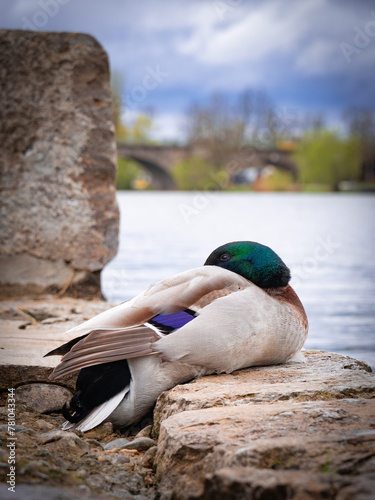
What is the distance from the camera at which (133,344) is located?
2.48 m

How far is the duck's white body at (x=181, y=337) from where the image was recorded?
249cm

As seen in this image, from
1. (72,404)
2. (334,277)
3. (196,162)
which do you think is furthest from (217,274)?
(196,162)

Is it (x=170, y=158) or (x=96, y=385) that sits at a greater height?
(x=96, y=385)

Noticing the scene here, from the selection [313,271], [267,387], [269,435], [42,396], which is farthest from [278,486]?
[313,271]

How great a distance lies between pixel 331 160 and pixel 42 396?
41.4 m

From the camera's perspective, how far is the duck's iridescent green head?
9.55 feet

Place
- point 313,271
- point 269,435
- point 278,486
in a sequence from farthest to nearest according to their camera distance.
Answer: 1. point 313,271
2. point 269,435
3. point 278,486

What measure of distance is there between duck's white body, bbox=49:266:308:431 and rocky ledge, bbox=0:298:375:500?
8 centimetres

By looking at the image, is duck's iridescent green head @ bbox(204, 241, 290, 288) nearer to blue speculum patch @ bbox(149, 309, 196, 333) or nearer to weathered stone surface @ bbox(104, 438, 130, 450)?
blue speculum patch @ bbox(149, 309, 196, 333)

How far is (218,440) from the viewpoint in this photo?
1929mm

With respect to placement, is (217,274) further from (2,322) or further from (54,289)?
(54,289)

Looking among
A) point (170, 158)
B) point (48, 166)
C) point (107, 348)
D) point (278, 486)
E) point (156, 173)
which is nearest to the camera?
point (278, 486)

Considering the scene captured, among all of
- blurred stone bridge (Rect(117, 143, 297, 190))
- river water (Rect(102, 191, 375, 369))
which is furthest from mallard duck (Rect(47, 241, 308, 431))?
blurred stone bridge (Rect(117, 143, 297, 190))

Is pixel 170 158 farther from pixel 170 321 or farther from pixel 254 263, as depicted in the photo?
pixel 170 321
